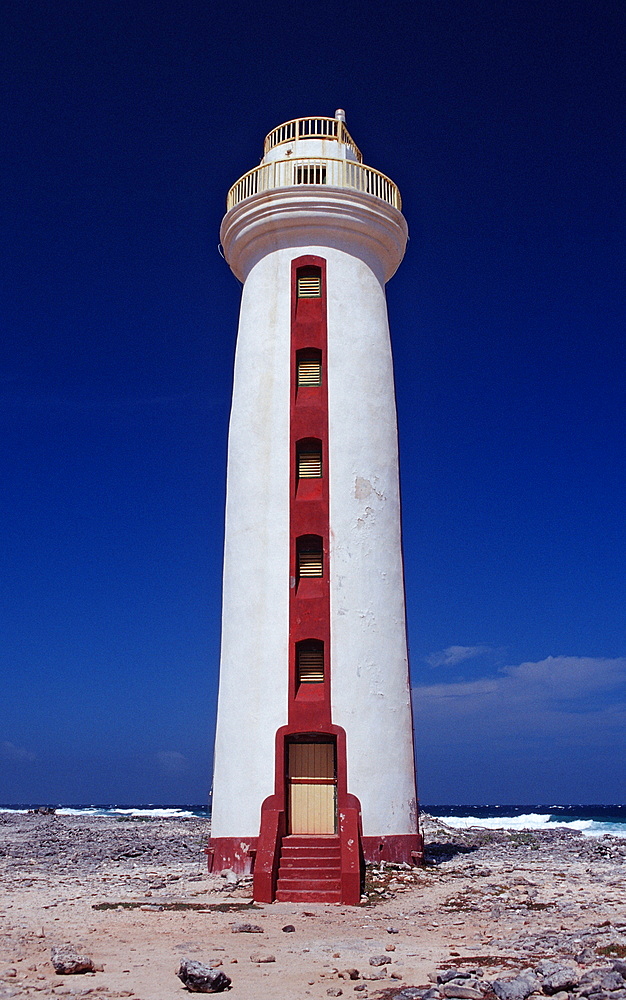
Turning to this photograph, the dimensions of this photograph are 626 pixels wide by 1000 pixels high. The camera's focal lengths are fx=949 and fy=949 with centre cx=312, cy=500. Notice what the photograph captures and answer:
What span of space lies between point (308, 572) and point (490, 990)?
35.8 ft

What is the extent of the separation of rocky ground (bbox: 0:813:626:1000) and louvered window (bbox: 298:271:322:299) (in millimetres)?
11537

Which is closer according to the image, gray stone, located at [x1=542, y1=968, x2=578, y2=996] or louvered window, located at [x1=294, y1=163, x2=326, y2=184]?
gray stone, located at [x1=542, y1=968, x2=578, y2=996]

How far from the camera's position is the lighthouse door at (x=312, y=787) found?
17.3 meters

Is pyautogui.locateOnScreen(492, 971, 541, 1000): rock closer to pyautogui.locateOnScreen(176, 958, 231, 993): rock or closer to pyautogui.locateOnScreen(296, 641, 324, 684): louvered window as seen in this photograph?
pyautogui.locateOnScreen(176, 958, 231, 993): rock

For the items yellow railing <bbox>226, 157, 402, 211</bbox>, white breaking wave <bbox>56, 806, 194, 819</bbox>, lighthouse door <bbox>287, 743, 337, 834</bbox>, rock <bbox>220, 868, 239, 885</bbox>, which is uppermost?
yellow railing <bbox>226, 157, 402, 211</bbox>

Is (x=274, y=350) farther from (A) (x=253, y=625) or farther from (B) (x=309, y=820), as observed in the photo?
(B) (x=309, y=820)

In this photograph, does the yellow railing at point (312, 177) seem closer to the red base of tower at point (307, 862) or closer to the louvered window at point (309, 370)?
the louvered window at point (309, 370)

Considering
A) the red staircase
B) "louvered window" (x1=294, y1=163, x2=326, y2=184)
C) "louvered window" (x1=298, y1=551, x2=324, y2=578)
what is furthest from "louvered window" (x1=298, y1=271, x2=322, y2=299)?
the red staircase

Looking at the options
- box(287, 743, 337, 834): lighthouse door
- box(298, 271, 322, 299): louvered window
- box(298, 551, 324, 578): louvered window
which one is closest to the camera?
box(287, 743, 337, 834): lighthouse door

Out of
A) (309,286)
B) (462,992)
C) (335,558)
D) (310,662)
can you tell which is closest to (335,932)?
(462,992)

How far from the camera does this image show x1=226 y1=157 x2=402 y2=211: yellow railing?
20594 mm

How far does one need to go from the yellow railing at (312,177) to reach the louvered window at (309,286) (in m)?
1.96

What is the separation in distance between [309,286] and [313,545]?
18.9 feet

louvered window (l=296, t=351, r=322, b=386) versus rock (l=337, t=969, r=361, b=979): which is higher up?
louvered window (l=296, t=351, r=322, b=386)
